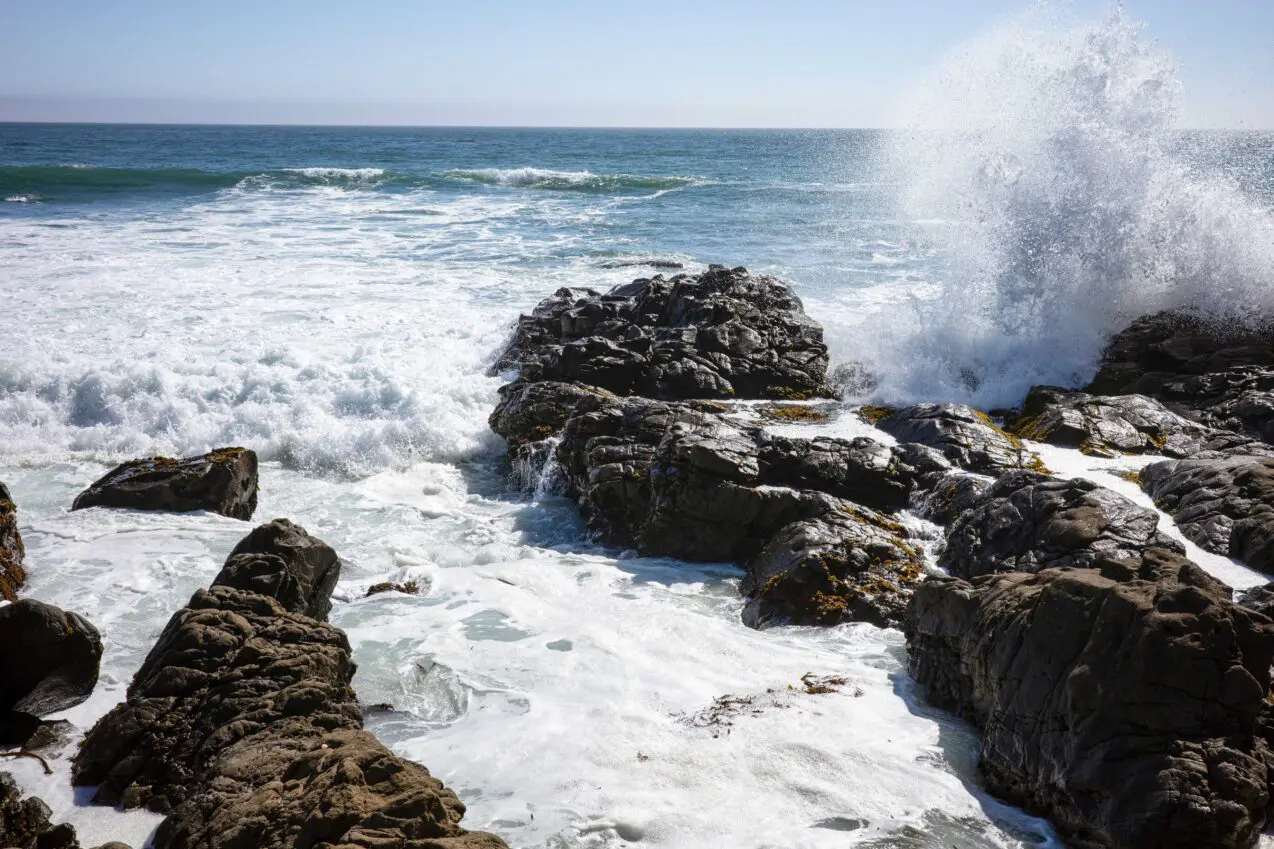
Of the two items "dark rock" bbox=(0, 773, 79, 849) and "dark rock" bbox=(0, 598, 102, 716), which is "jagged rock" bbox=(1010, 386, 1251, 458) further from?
"dark rock" bbox=(0, 773, 79, 849)

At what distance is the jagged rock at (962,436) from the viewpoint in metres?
9.28

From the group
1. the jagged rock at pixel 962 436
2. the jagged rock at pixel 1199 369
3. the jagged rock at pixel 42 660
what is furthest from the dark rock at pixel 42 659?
the jagged rock at pixel 1199 369

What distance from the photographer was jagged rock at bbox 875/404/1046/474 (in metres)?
9.28

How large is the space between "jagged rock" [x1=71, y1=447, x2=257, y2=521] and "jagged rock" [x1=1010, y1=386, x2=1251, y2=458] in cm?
867

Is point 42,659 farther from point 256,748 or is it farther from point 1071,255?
point 1071,255

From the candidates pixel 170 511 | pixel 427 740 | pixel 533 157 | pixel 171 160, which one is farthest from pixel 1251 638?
pixel 533 157

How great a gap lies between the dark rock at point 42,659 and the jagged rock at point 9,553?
1484mm

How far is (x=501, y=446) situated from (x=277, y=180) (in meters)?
33.8

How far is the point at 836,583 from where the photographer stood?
7.31 metres

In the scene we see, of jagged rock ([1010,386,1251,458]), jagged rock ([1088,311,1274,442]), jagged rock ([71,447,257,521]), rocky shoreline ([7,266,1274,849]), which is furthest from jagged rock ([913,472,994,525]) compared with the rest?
jagged rock ([71,447,257,521])

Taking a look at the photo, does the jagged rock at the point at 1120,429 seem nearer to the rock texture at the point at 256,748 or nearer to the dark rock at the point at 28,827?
the rock texture at the point at 256,748

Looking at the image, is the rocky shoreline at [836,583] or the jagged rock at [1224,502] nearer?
the rocky shoreline at [836,583]

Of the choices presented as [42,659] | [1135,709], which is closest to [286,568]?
[42,659]

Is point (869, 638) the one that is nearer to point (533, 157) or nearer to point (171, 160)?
point (171, 160)
